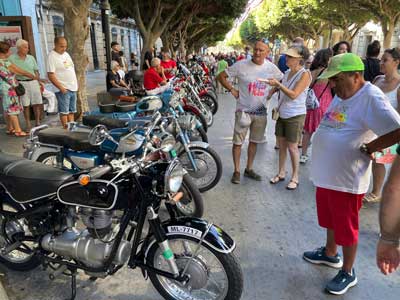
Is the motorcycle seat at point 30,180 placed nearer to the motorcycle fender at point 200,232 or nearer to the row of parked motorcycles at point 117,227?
the row of parked motorcycles at point 117,227

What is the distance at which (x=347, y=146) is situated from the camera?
2373 millimetres

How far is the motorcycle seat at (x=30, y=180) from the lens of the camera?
2.21 metres

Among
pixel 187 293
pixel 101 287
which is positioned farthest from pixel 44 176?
pixel 187 293

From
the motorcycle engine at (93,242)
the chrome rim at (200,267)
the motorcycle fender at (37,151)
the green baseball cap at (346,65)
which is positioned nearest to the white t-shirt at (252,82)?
the green baseball cap at (346,65)

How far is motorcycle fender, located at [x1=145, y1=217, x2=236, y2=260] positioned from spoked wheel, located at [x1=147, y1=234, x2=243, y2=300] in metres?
0.03

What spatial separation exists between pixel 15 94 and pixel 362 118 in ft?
20.4

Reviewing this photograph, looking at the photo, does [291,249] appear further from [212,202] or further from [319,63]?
[319,63]

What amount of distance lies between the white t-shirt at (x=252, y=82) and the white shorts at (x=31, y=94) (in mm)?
4474

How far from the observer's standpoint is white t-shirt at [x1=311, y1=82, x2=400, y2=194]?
2209 mm

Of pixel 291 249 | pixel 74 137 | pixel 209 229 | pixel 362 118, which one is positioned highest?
pixel 362 118

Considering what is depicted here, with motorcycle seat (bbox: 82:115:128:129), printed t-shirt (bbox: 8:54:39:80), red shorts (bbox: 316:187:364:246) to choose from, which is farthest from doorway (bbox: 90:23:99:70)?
red shorts (bbox: 316:187:364:246)

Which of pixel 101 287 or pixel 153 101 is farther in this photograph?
pixel 153 101

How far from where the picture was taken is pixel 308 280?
8.93ft

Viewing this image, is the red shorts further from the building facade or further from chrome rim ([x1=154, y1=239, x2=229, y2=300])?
the building facade
